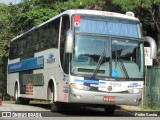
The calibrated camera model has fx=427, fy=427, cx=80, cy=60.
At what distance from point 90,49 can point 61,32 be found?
5.33 ft

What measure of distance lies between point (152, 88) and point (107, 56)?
7.93 meters

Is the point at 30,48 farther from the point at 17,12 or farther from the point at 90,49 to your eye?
the point at 17,12

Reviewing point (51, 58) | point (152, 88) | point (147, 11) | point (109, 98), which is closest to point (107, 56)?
point (109, 98)

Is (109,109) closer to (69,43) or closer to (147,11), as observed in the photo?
(69,43)

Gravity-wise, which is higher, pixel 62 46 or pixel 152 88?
pixel 62 46

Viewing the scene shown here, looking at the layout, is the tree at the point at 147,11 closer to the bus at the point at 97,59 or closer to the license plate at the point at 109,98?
the bus at the point at 97,59

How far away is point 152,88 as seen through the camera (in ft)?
72.1

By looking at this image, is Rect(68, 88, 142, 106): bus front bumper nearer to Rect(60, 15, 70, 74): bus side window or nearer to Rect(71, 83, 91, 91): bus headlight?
Rect(71, 83, 91, 91): bus headlight

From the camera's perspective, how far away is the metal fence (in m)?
21.5

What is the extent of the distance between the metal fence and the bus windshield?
656 centimetres

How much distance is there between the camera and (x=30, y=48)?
20.8m

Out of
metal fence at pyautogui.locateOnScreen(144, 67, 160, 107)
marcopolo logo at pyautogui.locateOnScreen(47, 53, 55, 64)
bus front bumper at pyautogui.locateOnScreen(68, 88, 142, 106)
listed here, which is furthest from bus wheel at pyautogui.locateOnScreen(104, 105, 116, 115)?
metal fence at pyautogui.locateOnScreen(144, 67, 160, 107)

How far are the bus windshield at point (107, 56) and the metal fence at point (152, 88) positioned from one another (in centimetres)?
656

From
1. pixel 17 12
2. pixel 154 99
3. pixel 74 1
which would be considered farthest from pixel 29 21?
pixel 154 99
